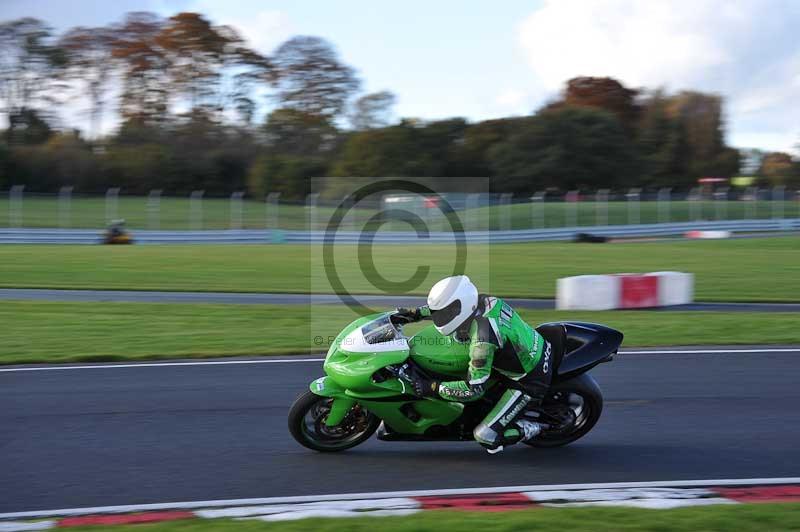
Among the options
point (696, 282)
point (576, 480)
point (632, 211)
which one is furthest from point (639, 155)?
point (576, 480)

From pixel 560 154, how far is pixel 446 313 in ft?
173

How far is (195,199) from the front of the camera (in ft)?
133

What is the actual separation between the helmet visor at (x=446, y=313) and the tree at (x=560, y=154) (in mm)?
51923

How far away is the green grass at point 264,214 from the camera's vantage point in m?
37.9

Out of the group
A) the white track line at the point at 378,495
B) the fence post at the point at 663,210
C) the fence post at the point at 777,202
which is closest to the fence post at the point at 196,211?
the fence post at the point at 663,210

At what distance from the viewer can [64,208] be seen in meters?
38.2

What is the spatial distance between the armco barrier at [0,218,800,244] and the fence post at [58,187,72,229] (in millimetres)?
1712

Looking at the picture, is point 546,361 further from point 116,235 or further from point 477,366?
point 116,235

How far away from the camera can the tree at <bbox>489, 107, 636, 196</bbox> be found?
57.8m

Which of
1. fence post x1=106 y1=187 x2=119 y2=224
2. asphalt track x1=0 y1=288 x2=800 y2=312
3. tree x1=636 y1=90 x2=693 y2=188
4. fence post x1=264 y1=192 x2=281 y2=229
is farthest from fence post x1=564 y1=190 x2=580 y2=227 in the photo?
asphalt track x1=0 y1=288 x2=800 y2=312

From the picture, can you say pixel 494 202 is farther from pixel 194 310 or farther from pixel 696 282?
pixel 194 310

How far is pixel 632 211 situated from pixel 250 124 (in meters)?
30.0

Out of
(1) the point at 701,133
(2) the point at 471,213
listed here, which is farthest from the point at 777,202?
(1) the point at 701,133

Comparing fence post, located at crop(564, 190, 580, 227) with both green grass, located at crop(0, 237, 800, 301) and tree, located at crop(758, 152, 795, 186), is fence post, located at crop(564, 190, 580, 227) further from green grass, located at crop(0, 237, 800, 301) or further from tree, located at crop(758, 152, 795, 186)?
tree, located at crop(758, 152, 795, 186)
